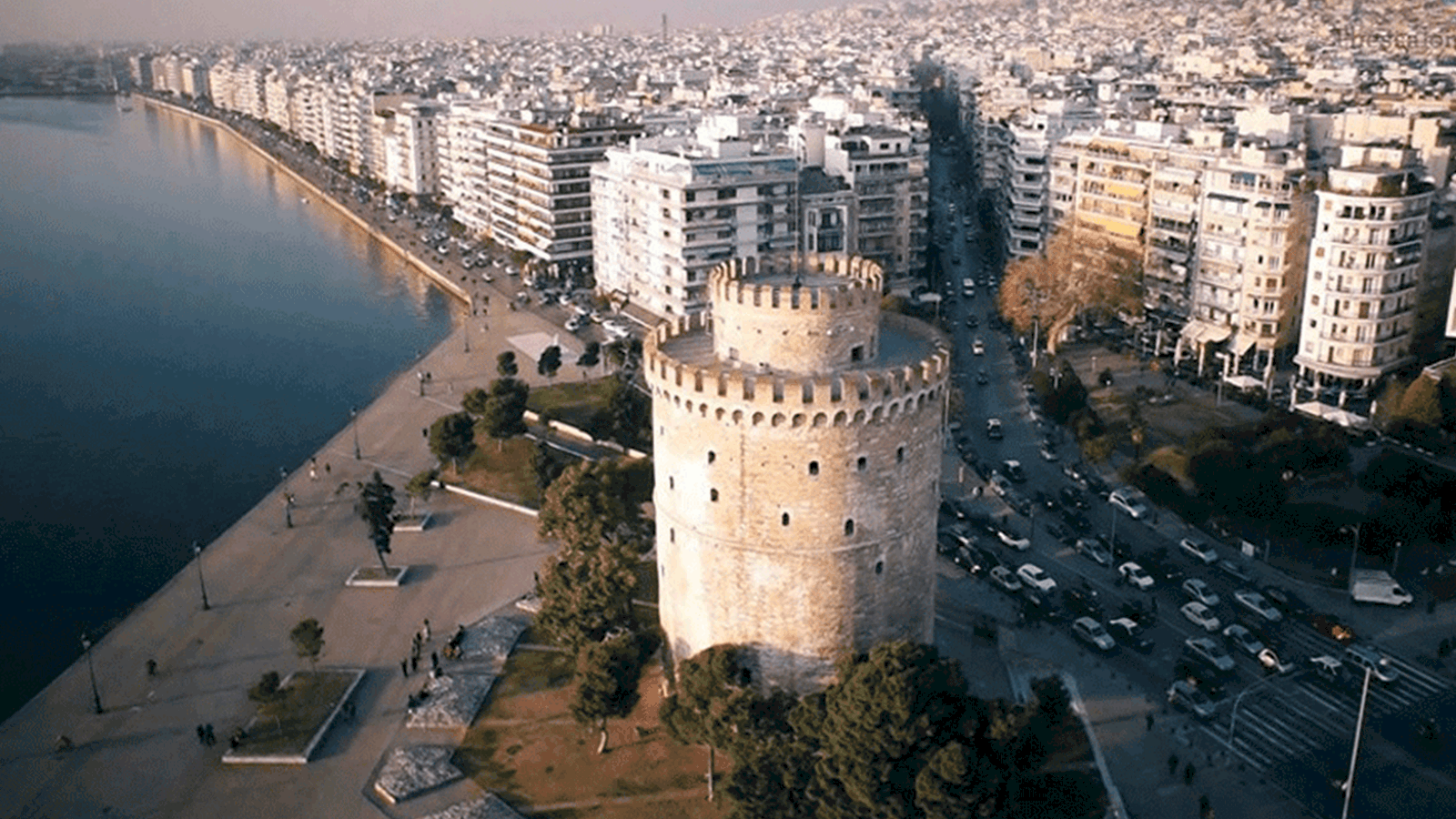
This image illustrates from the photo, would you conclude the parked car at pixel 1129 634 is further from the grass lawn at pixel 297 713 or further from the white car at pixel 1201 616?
the grass lawn at pixel 297 713

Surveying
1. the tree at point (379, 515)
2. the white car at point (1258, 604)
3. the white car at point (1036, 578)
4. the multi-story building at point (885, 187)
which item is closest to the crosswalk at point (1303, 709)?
the white car at point (1258, 604)

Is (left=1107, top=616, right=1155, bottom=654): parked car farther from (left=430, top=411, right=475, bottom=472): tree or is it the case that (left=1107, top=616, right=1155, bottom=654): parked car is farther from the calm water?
the calm water

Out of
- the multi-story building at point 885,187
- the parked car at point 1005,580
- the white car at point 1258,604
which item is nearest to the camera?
the white car at point 1258,604

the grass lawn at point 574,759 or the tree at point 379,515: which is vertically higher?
the tree at point 379,515

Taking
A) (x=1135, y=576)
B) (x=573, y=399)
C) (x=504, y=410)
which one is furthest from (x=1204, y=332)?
(x=504, y=410)

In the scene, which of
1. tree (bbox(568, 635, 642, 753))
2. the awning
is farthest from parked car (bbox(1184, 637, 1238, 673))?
the awning

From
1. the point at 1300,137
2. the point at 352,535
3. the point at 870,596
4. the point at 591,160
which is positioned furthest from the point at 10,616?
the point at 1300,137

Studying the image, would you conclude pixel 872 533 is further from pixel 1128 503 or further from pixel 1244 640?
pixel 1128 503
